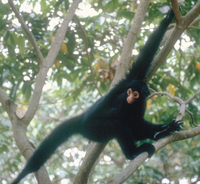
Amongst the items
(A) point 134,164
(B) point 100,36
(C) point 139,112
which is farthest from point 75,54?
(A) point 134,164

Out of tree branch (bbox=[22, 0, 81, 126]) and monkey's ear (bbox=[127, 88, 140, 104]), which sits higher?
tree branch (bbox=[22, 0, 81, 126])

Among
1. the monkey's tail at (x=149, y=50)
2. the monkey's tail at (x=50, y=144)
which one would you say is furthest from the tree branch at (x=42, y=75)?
the monkey's tail at (x=149, y=50)

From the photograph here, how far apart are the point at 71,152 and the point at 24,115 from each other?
5577 millimetres

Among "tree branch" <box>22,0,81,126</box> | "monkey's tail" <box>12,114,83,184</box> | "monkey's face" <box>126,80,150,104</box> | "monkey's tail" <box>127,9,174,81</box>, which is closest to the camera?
"monkey's tail" <box>12,114,83,184</box>

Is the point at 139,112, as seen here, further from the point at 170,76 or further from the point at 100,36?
the point at 100,36

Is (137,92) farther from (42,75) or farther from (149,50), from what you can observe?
(42,75)

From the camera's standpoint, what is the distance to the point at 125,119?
13.6ft

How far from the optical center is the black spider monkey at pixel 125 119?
384 cm

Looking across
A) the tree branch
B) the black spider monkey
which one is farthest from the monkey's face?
the tree branch

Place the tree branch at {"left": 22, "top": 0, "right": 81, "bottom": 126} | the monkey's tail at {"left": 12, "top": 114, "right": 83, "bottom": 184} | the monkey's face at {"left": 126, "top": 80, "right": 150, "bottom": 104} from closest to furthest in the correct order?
the monkey's tail at {"left": 12, "top": 114, "right": 83, "bottom": 184}, the tree branch at {"left": 22, "top": 0, "right": 81, "bottom": 126}, the monkey's face at {"left": 126, "top": 80, "right": 150, "bottom": 104}

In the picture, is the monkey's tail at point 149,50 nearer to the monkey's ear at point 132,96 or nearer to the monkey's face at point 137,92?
the monkey's face at point 137,92

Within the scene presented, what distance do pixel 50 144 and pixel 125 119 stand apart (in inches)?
50.9

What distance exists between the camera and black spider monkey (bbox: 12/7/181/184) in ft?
12.6

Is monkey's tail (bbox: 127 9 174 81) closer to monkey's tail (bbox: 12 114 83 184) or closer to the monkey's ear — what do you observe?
the monkey's ear
